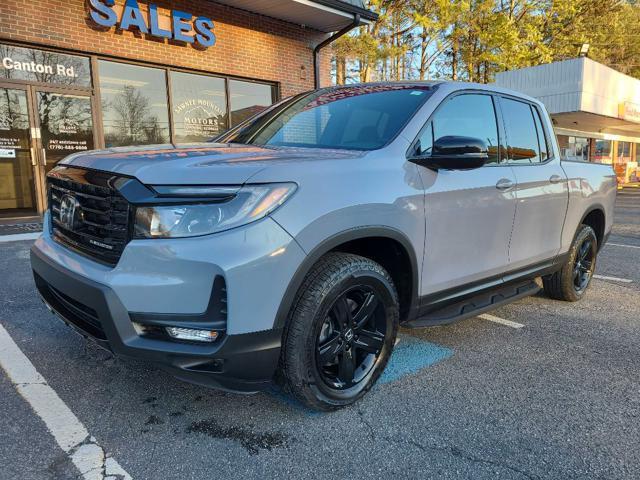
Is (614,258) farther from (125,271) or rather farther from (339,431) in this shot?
(125,271)

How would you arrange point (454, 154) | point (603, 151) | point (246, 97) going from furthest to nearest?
point (603, 151) → point (246, 97) → point (454, 154)

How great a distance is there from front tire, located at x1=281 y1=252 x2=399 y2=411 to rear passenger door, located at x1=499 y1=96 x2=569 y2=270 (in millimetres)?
1389

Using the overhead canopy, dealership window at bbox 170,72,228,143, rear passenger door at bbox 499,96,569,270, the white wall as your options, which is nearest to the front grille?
rear passenger door at bbox 499,96,569,270

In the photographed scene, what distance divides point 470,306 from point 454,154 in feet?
3.53

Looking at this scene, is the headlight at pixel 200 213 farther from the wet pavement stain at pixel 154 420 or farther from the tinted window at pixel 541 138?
the tinted window at pixel 541 138

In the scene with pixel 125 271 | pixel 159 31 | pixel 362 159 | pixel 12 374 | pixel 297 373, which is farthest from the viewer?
pixel 159 31

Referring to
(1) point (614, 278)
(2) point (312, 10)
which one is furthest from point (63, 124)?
(1) point (614, 278)

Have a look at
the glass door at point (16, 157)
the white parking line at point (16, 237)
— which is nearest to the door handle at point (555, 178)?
the white parking line at point (16, 237)

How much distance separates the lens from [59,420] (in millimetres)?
2396

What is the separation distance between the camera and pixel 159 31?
349 inches

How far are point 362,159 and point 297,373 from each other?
1124 millimetres

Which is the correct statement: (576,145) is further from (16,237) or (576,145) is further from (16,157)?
(16,237)

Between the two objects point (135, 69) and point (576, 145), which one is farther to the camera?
point (576, 145)

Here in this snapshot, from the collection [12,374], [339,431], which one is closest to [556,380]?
[339,431]
